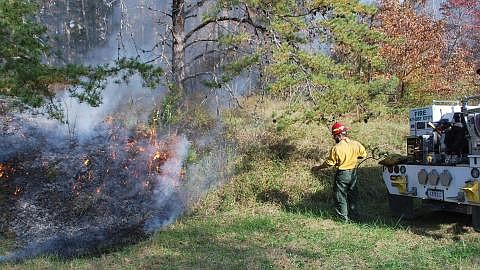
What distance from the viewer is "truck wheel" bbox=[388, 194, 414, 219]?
8.15 m

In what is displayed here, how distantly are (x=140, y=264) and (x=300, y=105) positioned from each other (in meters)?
5.30

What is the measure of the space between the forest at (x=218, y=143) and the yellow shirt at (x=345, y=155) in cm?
87

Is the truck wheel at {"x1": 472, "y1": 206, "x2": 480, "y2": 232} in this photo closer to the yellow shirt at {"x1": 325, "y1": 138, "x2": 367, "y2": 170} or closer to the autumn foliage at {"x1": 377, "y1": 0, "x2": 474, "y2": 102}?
the yellow shirt at {"x1": 325, "y1": 138, "x2": 367, "y2": 170}

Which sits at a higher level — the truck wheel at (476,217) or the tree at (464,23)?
the tree at (464,23)

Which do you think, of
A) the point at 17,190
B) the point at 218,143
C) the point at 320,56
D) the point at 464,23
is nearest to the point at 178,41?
the point at 218,143

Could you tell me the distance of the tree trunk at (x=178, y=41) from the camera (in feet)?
41.7

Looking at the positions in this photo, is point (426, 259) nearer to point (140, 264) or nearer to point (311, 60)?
point (140, 264)

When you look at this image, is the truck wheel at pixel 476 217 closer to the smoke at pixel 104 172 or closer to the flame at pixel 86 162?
the smoke at pixel 104 172

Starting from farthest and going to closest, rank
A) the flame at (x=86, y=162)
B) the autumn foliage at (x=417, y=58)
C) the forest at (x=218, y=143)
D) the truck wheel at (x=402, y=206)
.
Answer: the autumn foliage at (x=417, y=58) → the flame at (x=86, y=162) → the truck wheel at (x=402, y=206) → the forest at (x=218, y=143)

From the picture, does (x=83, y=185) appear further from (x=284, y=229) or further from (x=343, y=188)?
(x=343, y=188)

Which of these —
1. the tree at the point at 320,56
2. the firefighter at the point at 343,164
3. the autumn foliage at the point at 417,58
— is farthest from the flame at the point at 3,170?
the autumn foliage at the point at 417,58

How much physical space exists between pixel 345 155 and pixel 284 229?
1604 millimetres

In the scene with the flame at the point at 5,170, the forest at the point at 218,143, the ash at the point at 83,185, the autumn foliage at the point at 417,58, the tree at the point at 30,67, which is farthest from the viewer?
the autumn foliage at the point at 417,58

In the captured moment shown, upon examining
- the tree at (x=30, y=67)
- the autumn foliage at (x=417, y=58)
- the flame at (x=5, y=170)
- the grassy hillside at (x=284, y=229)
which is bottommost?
the grassy hillside at (x=284, y=229)
